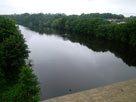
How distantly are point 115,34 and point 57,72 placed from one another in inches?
715

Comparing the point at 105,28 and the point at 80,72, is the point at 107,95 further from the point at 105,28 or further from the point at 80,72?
the point at 105,28

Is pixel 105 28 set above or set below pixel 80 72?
above

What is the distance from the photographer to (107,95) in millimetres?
7570

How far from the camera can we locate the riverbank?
7.22 m

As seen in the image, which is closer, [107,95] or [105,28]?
[107,95]

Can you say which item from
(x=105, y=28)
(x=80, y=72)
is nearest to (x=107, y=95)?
(x=80, y=72)

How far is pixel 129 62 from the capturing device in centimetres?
1554

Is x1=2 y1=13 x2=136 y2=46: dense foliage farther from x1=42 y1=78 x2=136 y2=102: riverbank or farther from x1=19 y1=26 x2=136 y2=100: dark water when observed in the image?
x1=42 y1=78 x2=136 y2=102: riverbank

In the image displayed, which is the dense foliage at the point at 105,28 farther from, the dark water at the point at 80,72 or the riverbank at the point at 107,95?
the riverbank at the point at 107,95

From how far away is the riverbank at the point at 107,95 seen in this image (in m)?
7.22

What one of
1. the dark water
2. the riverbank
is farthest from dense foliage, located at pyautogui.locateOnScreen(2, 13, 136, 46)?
the riverbank

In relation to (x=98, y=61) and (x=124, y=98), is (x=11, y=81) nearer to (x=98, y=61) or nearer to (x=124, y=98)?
(x=124, y=98)

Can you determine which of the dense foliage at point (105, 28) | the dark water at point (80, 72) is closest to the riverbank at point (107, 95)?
the dark water at point (80, 72)

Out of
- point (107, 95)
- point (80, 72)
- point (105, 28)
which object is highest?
point (105, 28)
